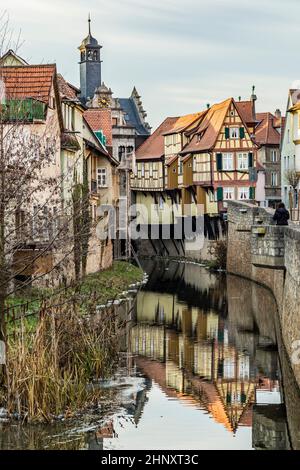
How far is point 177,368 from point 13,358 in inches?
305

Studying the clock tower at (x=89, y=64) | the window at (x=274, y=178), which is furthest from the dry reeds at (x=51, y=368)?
the clock tower at (x=89, y=64)

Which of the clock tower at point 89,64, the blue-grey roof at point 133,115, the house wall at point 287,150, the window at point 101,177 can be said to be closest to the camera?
the window at point 101,177

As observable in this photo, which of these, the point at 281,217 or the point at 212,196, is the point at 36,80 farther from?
the point at 212,196

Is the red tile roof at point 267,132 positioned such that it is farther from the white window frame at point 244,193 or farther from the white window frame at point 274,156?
the white window frame at point 244,193

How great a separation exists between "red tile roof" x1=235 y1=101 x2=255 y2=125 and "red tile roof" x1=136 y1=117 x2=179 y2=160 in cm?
612

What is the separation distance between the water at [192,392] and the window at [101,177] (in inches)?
621

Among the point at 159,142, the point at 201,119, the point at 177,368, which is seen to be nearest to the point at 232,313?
the point at 177,368

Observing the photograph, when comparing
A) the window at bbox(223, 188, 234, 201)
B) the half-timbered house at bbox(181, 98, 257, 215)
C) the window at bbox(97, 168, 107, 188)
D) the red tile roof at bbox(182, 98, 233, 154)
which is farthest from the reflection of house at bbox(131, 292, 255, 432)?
the red tile roof at bbox(182, 98, 233, 154)

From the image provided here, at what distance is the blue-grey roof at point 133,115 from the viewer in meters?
102

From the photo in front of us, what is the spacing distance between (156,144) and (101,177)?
35464 millimetres

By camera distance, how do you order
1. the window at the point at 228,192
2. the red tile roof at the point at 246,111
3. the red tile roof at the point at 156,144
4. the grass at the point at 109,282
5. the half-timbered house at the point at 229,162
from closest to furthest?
the grass at the point at 109,282, the window at the point at 228,192, the half-timbered house at the point at 229,162, the red tile roof at the point at 246,111, the red tile roof at the point at 156,144

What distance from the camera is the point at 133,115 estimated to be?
10462 centimetres

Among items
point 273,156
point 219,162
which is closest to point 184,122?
point 273,156

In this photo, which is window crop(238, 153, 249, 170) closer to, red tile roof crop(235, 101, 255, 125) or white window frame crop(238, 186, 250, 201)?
white window frame crop(238, 186, 250, 201)
